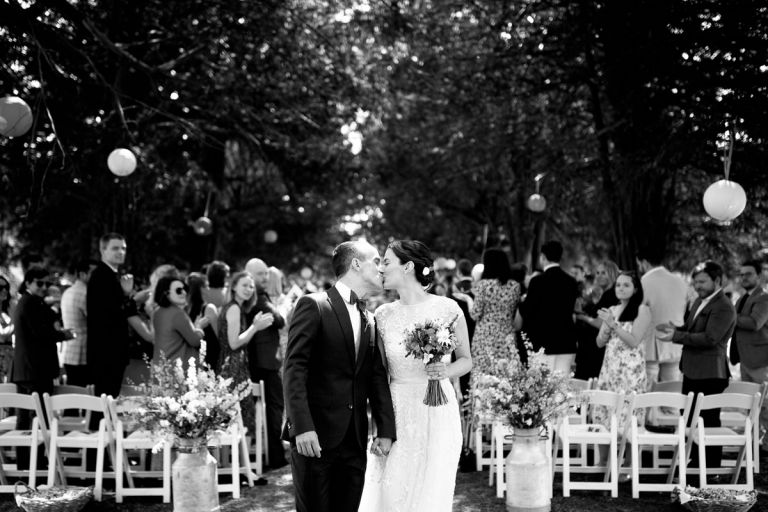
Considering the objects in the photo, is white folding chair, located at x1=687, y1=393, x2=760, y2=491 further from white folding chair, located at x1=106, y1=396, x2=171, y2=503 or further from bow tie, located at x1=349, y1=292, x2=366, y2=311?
white folding chair, located at x1=106, y1=396, x2=171, y2=503

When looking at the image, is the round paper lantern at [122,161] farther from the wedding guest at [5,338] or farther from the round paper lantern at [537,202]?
the round paper lantern at [537,202]

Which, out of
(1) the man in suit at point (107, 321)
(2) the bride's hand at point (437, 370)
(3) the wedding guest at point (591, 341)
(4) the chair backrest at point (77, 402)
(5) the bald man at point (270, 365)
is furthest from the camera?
(3) the wedding guest at point (591, 341)

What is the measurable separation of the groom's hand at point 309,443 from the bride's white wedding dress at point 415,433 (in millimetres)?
1096

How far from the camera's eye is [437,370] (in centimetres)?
549

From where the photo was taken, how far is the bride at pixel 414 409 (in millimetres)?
5734

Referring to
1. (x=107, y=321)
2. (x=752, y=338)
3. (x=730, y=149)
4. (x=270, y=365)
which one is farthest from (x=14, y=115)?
(x=752, y=338)

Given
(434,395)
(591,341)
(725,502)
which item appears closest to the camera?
(434,395)

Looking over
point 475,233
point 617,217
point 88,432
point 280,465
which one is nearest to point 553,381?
point 280,465

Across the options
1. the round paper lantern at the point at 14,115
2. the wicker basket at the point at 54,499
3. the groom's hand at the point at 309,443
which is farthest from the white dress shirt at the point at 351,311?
the round paper lantern at the point at 14,115

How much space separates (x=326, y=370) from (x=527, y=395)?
2.50m

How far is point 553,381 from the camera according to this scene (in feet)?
23.2

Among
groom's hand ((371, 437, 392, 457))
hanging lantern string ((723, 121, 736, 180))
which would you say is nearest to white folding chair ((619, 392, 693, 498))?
groom's hand ((371, 437, 392, 457))

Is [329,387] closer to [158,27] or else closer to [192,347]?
[192,347]

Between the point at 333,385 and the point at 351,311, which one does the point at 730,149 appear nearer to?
the point at 351,311
